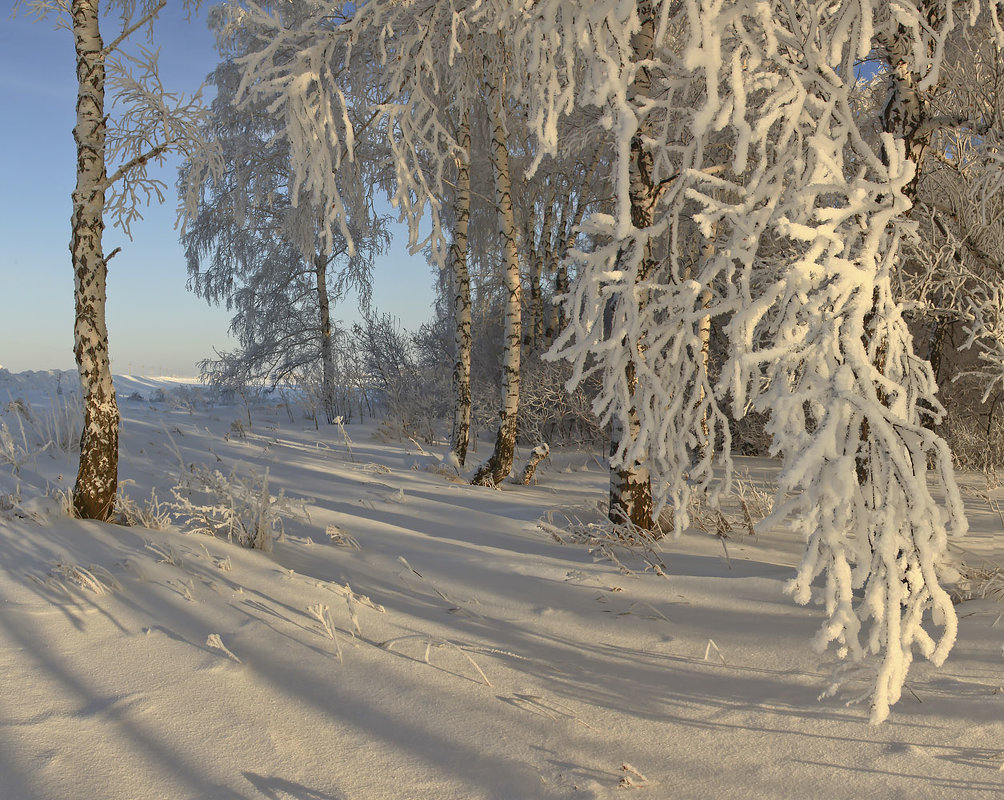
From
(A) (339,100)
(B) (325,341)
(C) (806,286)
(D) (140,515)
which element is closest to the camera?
(C) (806,286)

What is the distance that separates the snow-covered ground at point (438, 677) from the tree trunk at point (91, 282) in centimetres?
32

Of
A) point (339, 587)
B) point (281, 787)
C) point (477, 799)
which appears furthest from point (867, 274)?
point (339, 587)

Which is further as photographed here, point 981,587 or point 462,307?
point 462,307

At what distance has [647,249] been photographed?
163 inches

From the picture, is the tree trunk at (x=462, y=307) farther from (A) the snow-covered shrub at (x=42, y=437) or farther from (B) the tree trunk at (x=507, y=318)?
(A) the snow-covered shrub at (x=42, y=437)

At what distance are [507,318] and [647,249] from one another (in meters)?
3.83

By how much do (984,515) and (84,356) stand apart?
689 cm

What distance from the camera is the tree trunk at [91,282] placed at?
447cm

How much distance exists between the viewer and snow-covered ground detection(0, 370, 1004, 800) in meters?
1.98

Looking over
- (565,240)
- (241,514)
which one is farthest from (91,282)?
(565,240)

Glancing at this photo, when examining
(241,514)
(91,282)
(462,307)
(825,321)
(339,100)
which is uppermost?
(339,100)

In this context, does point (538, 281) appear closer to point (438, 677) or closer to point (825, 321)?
point (438, 677)

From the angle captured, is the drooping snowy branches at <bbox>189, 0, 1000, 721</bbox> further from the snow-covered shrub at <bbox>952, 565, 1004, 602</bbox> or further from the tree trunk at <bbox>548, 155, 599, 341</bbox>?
the tree trunk at <bbox>548, 155, 599, 341</bbox>

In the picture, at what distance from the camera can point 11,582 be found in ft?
10.6
